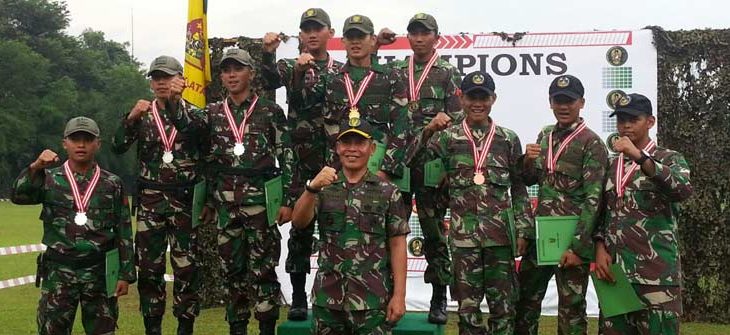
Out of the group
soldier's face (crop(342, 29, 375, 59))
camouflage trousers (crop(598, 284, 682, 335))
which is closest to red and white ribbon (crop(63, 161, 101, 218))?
soldier's face (crop(342, 29, 375, 59))

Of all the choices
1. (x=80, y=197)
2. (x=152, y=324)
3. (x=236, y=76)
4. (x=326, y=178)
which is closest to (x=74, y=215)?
(x=80, y=197)

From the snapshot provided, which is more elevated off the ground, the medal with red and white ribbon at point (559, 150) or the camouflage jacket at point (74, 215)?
the medal with red and white ribbon at point (559, 150)

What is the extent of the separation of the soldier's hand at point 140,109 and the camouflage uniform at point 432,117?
1.89 metres

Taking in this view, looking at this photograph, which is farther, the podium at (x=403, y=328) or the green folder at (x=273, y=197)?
the green folder at (x=273, y=197)

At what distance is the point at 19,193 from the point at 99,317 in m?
1.04

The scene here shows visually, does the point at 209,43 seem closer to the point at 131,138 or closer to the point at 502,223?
the point at 131,138

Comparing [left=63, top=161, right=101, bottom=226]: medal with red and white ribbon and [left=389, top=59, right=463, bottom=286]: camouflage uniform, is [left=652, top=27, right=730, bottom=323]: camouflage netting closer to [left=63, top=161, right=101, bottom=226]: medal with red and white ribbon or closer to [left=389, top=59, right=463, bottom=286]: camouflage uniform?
[left=389, top=59, right=463, bottom=286]: camouflage uniform

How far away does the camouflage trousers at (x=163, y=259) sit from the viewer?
588 centimetres

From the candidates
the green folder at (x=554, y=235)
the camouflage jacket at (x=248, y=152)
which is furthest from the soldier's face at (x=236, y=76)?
the green folder at (x=554, y=235)

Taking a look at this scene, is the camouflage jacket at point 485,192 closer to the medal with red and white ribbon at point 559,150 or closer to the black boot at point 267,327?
the medal with red and white ribbon at point 559,150

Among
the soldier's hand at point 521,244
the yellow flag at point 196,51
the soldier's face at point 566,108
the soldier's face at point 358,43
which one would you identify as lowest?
the soldier's hand at point 521,244

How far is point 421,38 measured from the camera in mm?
5875

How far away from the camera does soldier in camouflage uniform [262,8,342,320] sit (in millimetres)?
5738

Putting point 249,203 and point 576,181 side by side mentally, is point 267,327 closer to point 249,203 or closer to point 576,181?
point 249,203
